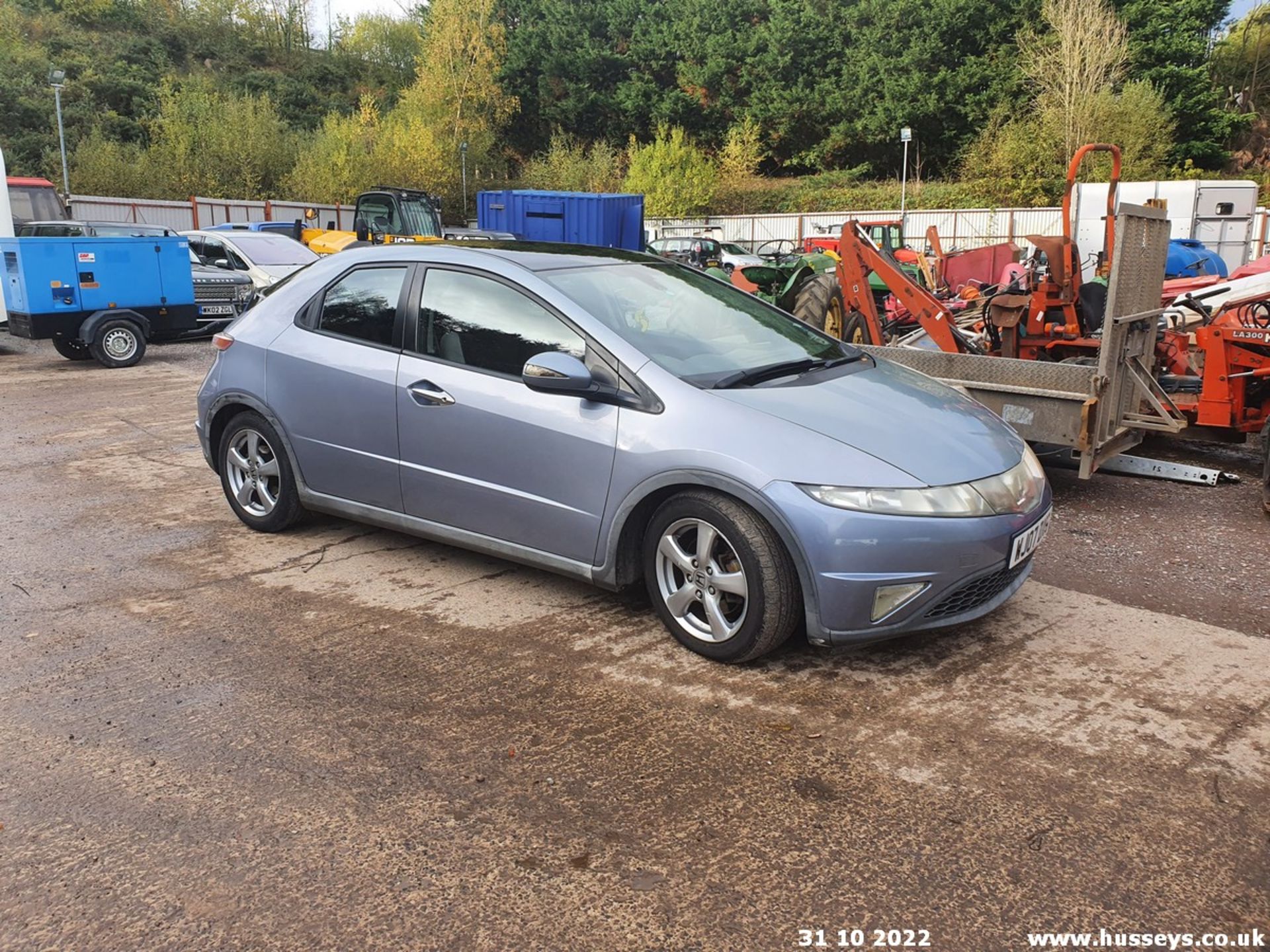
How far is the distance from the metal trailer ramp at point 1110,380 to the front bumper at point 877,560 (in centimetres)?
276

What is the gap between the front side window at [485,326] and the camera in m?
4.32

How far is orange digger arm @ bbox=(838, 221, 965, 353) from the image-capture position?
7.83 meters

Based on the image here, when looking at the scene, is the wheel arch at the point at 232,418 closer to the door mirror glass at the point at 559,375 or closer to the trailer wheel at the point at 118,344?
the door mirror glass at the point at 559,375

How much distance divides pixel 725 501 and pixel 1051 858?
1628mm

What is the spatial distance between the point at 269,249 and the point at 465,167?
36.0 m

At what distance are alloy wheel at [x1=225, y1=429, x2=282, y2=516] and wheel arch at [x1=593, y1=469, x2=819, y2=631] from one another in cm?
226

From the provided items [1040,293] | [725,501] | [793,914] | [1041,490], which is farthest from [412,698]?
[1040,293]

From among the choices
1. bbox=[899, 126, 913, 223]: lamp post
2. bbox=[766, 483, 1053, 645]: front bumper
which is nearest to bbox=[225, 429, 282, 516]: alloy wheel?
bbox=[766, 483, 1053, 645]: front bumper

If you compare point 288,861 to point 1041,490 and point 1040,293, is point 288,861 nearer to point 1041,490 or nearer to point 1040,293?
point 1041,490

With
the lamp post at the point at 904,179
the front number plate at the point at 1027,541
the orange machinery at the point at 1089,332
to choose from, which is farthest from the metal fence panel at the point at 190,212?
the front number plate at the point at 1027,541

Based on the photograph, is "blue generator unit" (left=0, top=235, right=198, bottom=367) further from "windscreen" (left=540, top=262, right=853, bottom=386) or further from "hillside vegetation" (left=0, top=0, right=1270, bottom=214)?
"hillside vegetation" (left=0, top=0, right=1270, bottom=214)

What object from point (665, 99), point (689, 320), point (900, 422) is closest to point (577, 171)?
point (665, 99)

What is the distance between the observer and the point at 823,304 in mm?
10719

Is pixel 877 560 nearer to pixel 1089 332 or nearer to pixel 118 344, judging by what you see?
pixel 1089 332
